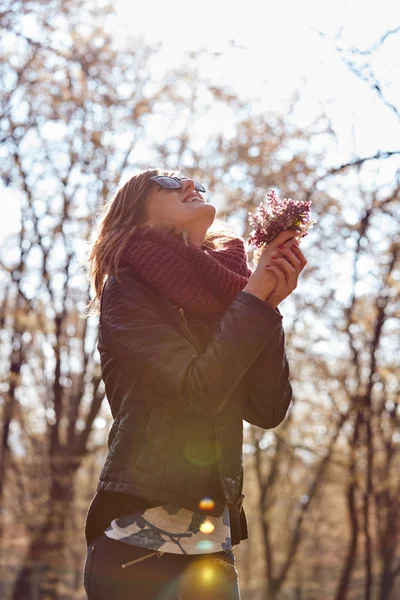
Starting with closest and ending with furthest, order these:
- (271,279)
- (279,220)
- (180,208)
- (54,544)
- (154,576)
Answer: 1. (154,576)
2. (271,279)
3. (279,220)
4. (180,208)
5. (54,544)

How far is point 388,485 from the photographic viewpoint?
36.7 ft

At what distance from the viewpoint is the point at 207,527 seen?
1.94 meters

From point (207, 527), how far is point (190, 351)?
0.48m

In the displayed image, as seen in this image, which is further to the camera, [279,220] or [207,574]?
[279,220]

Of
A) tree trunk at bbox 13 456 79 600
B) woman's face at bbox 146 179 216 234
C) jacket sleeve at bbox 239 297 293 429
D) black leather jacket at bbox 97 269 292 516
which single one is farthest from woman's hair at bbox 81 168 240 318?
tree trunk at bbox 13 456 79 600

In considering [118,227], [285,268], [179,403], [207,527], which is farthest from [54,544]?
[285,268]

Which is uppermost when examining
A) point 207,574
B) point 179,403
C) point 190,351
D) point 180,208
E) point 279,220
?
point 180,208

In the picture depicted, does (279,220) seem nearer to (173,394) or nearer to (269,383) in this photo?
Answer: (269,383)

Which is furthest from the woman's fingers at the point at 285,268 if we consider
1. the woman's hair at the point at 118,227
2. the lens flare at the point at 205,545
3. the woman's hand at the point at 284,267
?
the lens flare at the point at 205,545

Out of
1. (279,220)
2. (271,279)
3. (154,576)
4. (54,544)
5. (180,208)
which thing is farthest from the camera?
(54,544)

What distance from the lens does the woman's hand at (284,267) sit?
200 cm

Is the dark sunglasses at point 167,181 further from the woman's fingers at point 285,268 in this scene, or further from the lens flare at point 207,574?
the lens flare at point 207,574

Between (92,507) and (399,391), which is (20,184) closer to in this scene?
(399,391)

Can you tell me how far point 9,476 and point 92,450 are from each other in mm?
3087
